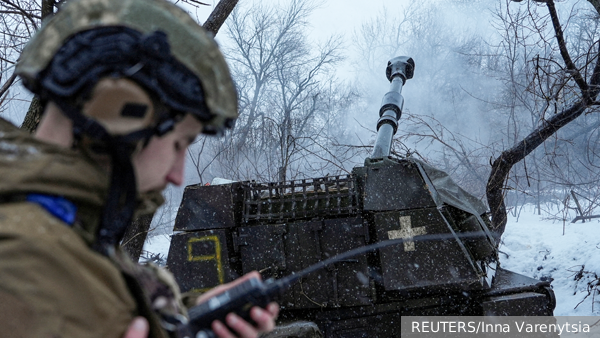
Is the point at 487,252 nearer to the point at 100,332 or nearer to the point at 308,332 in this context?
the point at 308,332

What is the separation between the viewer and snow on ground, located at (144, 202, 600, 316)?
314 inches

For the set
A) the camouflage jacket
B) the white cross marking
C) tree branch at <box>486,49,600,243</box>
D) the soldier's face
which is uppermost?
tree branch at <box>486,49,600,243</box>

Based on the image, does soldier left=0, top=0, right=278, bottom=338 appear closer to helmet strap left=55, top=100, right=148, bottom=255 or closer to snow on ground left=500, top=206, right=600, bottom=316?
helmet strap left=55, top=100, right=148, bottom=255

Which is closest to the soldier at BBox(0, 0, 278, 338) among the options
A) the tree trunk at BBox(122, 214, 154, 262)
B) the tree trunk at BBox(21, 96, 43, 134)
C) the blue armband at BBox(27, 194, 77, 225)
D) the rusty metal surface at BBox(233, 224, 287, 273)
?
the blue armband at BBox(27, 194, 77, 225)

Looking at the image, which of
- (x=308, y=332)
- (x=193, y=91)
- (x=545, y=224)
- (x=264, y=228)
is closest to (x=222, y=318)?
(x=193, y=91)

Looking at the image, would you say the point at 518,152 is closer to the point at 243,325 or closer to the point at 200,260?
the point at 200,260

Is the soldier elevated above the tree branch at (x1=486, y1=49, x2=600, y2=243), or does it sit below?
below

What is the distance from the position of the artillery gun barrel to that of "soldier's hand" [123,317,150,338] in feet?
13.6

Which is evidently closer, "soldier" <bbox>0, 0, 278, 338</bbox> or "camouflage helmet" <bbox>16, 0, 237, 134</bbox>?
"soldier" <bbox>0, 0, 278, 338</bbox>

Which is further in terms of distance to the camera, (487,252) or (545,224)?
(545,224)

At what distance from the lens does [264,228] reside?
4.68 m

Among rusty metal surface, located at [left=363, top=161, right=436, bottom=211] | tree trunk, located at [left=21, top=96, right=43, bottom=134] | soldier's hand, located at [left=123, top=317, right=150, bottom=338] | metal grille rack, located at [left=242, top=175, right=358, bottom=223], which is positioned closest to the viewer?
soldier's hand, located at [left=123, top=317, right=150, bottom=338]

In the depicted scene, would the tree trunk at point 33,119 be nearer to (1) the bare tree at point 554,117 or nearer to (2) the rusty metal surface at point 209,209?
(2) the rusty metal surface at point 209,209

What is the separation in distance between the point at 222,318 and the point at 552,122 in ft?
21.5
